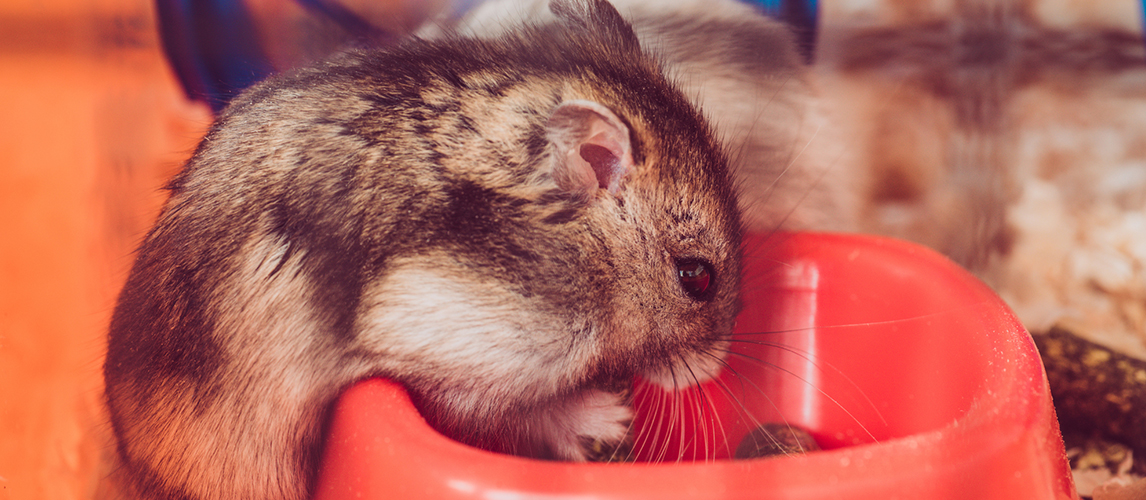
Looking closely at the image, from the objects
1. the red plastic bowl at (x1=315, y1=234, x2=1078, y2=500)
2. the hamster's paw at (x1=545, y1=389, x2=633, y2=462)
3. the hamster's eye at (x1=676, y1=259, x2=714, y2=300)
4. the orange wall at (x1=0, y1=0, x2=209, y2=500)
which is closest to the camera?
the red plastic bowl at (x1=315, y1=234, x2=1078, y2=500)

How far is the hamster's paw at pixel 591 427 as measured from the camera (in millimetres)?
1025

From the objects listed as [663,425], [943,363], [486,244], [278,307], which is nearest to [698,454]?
[663,425]

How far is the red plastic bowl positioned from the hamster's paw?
5 cm

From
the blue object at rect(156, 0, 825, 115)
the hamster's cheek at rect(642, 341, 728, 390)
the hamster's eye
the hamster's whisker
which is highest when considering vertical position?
the blue object at rect(156, 0, 825, 115)

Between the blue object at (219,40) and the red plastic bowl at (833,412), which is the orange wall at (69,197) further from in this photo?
the red plastic bowl at (833,412)

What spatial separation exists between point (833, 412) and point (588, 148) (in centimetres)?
67

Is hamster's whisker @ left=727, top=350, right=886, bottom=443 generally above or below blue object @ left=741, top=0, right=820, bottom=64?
below

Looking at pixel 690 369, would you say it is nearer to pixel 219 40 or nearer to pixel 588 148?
pixel 588 148

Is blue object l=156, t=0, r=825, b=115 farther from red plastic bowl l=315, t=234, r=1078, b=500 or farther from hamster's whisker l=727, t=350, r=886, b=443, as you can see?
hamster's whisker l=727, t=350, r=886, b=443

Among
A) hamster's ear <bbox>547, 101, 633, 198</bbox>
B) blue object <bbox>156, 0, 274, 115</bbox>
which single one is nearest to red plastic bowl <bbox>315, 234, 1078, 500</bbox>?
hamster's ear <bbox>547, 101, 633, 198</bbox>

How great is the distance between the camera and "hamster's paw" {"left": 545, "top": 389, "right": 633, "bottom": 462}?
3.36 feet

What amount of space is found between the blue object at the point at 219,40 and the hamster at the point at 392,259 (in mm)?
30

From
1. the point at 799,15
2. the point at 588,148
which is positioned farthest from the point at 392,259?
the point at 799,15

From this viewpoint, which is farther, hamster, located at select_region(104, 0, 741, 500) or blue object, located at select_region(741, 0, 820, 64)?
blue object, located at select_region(741, 0, 820, 64)
